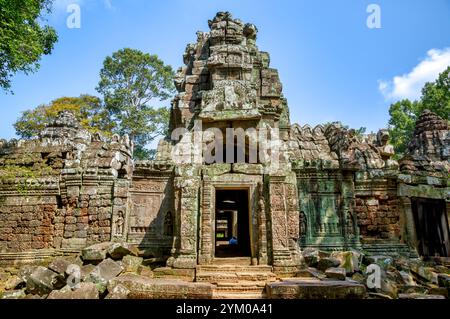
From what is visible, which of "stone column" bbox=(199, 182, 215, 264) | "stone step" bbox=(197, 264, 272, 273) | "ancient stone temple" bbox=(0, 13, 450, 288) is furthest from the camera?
"ancient stone temple" bbox=(0, 13, 450, 288)

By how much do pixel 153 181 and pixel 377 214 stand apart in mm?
6480

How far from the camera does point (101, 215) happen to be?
7.93 meters

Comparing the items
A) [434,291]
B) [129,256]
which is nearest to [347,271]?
[434,291]

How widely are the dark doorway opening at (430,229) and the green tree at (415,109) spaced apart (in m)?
14.2

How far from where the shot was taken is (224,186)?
22.0ft

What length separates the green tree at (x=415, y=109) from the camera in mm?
22234

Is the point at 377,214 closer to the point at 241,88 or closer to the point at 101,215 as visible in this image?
the point at 241,88

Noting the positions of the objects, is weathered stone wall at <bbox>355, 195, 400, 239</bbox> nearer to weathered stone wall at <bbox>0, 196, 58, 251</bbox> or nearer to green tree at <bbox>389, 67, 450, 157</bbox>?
weathered stone wall at <bbox>0, 196, 58, 251</bbox>

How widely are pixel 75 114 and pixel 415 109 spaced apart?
86.2 feet

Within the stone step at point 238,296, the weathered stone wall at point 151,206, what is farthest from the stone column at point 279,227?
the weathered stone wall at point 151,206

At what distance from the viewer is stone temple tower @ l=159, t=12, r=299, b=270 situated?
6352mm

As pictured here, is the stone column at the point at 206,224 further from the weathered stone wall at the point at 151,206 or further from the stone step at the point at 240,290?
the weathered stone wall at the point at 151,206

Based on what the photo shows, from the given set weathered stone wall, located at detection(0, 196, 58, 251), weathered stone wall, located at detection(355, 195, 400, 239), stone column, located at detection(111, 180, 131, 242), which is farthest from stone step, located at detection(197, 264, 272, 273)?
weathered stone wall, located at detection(0, 196, 58, 251)

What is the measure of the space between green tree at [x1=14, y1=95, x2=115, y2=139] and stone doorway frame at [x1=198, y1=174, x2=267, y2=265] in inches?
600
